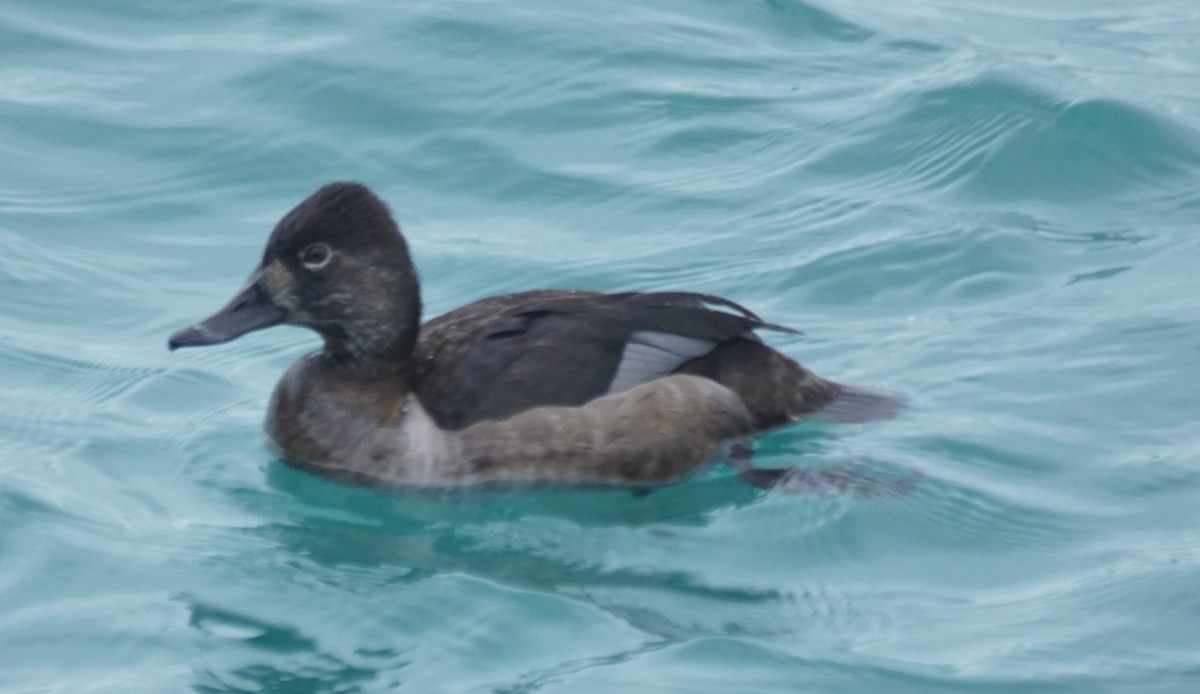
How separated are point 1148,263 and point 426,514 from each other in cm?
395

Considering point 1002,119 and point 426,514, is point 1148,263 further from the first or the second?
point 426,514

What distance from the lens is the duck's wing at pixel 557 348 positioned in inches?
257

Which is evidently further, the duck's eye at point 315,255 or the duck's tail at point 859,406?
the duck's tail at point 859,406

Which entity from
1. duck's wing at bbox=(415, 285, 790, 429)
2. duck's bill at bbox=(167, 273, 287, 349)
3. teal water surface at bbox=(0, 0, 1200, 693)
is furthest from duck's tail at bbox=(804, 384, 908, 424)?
duck's bill at bbox=(167, 273, 287, 349)

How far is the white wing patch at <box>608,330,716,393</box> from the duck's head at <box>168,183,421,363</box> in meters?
0.79

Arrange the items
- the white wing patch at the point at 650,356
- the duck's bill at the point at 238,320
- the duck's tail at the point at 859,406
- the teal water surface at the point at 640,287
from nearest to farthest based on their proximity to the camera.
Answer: the teal water surface at the point at 640,287 → the duck's bill at the point at 238,320 → the white wing patch at the point at 650,356 → the duck's tail at the point at 859,406

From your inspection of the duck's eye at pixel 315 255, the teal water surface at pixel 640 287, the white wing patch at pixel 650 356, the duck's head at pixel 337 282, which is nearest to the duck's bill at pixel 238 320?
the duck's head at pixel 337 282

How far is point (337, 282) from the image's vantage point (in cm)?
662

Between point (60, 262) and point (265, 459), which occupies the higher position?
point (60, 262)

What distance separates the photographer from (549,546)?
6188mm

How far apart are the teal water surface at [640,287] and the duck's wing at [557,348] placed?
39 cm

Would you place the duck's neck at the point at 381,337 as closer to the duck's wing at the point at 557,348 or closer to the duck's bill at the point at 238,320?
the duck's wing at the point at 557,348

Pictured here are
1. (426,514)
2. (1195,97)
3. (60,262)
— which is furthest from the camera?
(1195,97)

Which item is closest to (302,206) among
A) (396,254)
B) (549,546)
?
(396,254)
